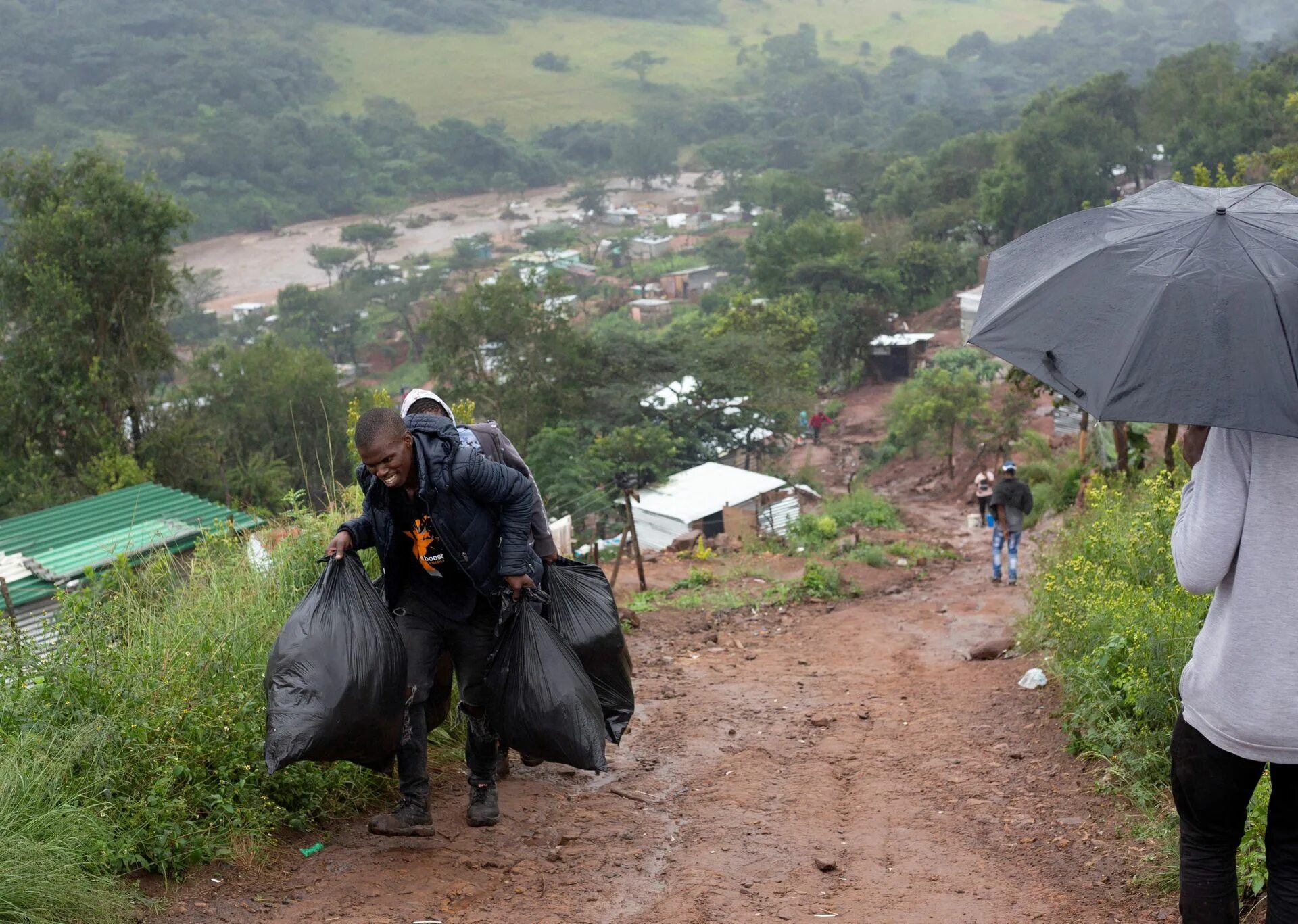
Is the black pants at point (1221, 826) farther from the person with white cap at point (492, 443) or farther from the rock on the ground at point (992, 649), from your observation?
the rock on the ground at point (992, 649)

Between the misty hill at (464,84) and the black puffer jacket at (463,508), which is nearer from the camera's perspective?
the black puffer jacket at (463,508)

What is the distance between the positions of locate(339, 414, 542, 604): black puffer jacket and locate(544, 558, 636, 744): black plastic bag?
0.34 meters

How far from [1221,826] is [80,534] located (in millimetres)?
10048

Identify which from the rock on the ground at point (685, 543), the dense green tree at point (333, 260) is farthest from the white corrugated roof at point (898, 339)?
the dense green tree at point (333, 260)

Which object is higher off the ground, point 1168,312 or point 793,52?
point 793,52

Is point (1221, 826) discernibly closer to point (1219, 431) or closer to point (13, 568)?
point (1219, 431)

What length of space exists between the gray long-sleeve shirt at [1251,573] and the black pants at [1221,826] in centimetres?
9

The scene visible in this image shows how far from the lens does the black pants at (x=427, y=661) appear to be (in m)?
3.41

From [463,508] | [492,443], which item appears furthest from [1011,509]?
[463,508]

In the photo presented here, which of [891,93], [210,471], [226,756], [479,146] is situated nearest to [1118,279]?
[226,756]

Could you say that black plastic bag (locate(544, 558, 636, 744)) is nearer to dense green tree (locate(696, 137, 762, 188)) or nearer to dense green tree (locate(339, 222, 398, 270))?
dense green tree (locate(339, 222, 398, 270))

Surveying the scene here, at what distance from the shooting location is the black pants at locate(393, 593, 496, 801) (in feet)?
11.2

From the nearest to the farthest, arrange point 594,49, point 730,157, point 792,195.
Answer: point 792,195 < point 730,157 < point 594,49

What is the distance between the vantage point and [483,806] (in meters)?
3.59
